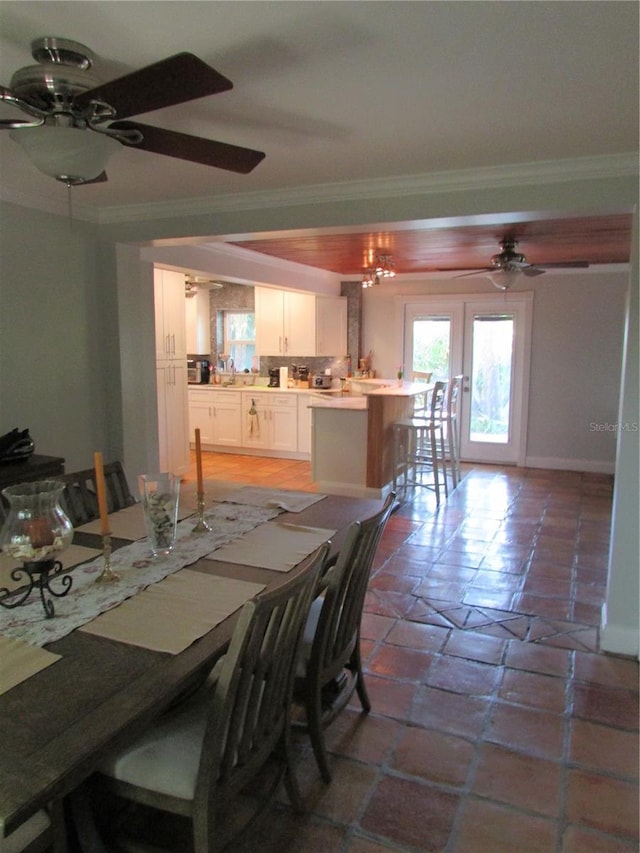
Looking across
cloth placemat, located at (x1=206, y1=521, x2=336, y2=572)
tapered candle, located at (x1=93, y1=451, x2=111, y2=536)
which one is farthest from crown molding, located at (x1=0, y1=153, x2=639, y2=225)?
tapered candle, located at (x1=93, y1=451, x2=111, y2=536)

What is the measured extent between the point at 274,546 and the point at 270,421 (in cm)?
533

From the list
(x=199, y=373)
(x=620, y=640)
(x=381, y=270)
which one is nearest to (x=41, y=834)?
(x=620, y=640)

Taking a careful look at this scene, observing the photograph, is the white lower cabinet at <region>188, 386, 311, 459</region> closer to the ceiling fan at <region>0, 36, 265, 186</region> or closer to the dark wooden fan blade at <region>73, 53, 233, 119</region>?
the ceiling fan at <region>0, 36, 265, 186</region>

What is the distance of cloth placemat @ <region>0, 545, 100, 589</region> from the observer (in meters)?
1.77

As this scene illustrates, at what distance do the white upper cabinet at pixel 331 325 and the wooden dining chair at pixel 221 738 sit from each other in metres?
6.03

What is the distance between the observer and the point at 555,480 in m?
6.43

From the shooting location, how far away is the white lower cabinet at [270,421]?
7.30 m

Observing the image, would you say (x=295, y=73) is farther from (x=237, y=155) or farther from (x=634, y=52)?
(x=634, y=52)

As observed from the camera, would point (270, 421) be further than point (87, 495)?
Yes

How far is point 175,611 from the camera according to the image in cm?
161

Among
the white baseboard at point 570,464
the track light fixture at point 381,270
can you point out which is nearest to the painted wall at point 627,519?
the track light fixture at point 381,270

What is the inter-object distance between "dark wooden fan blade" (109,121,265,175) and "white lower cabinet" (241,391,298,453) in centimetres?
524

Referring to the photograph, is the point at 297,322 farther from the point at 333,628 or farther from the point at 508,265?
the point at 333,628

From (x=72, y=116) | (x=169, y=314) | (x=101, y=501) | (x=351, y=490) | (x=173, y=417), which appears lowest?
(x=351, y=490)
